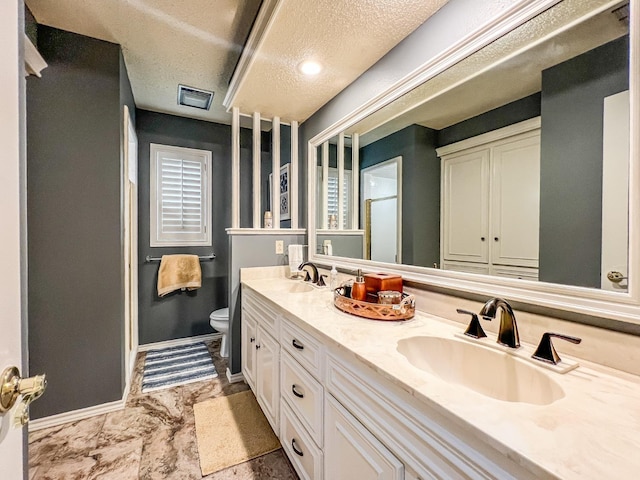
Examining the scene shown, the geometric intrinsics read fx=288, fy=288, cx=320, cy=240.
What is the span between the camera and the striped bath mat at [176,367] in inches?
94.9

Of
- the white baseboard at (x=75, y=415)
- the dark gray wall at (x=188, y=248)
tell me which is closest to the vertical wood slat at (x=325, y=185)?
the dark gray wall at (x=188, y=248)

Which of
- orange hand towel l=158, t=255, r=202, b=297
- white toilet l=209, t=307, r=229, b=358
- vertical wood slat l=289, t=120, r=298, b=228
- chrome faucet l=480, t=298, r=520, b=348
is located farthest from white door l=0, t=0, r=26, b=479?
orange hand towel l=158, t=255, r=202, b=297

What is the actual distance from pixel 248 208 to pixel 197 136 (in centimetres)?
98

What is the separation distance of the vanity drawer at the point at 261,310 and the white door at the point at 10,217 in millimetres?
1103

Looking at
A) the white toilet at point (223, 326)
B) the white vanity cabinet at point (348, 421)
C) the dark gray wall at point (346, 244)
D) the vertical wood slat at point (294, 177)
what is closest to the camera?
the white vanity cabinet at point (348, 421)

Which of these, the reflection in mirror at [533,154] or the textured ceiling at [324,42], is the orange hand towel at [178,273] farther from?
the reflection in mirror at [533,154]

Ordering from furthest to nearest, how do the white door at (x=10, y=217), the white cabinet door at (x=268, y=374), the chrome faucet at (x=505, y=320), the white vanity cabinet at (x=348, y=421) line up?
the white cabinet door at (x=268, y=374), the chrome faucet at (x=505, y=320), the white vanity cabinet at (x=348, y=421), the white door at (x=10, y=217)

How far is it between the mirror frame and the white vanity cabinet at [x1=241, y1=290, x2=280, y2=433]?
709mm

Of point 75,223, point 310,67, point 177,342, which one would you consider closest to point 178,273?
point 177,342

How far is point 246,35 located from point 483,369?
2286 millimetres

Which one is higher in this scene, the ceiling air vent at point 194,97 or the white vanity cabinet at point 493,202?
the ceiling air vent at point 194,97

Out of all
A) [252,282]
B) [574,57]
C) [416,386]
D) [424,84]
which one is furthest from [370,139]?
[416,386]

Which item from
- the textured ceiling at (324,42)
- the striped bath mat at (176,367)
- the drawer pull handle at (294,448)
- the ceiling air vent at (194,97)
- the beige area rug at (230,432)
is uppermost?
the ceiling air vent at (194,97)

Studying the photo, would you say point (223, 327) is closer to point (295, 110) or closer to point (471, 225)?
point (295, 110)
